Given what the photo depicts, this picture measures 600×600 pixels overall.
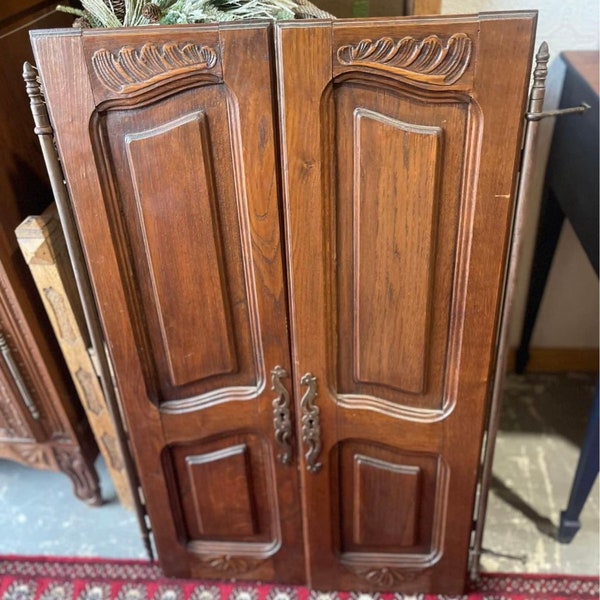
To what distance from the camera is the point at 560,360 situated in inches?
74.8

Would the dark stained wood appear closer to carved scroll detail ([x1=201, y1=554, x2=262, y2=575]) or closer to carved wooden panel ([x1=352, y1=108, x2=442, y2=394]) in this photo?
carved scroll detail ([x1=201, y1=554, x2=262, y2=575])

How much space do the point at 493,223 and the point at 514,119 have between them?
0.15 metres

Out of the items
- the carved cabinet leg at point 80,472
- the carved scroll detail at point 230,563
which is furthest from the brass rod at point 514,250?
the carved cabinet leg at point 80,472

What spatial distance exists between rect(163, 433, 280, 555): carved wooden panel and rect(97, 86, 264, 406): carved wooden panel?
0.13 m

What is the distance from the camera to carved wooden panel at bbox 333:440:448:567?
3.83 feet

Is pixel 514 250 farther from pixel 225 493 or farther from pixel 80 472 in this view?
pixel 80 472

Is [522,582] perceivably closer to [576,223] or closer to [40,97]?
[576,223]

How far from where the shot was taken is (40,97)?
883 mm

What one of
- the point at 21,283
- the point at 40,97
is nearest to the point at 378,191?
the point at 40,97

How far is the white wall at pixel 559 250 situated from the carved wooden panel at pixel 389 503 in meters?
0.58

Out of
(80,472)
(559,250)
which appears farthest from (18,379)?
(559,250)

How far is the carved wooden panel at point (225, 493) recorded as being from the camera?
1201mm

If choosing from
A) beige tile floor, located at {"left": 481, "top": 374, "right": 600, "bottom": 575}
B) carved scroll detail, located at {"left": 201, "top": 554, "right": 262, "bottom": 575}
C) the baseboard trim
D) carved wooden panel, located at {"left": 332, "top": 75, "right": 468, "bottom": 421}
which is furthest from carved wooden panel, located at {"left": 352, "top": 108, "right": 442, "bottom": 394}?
the baseboard trim

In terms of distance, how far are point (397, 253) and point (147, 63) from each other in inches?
17.0
